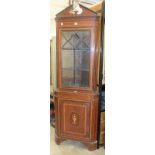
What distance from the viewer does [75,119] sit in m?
2.62

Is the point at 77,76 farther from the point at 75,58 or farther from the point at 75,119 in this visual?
the point at 75,119

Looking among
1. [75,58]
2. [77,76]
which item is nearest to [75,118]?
[77,76]

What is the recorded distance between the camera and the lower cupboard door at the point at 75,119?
2559 millimetres

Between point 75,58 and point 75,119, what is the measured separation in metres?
0.78

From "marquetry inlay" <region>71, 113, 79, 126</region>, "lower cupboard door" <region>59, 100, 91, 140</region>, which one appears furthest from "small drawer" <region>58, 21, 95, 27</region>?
"marquetry inlay" <region>71, 113, 79, 126</region>

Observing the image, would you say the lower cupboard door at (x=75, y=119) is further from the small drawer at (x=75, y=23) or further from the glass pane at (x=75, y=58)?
the small drawer at (x=75, y=23)

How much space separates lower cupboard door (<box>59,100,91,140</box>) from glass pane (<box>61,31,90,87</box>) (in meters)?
0.26

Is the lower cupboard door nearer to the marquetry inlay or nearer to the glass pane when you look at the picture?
the marquetry inlay

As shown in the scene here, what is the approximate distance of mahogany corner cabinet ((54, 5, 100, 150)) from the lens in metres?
2.46

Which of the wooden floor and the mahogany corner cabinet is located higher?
the mahogany corner cabinet

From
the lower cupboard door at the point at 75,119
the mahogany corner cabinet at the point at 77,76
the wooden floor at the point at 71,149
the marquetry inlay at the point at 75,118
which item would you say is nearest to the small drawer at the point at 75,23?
the mahogany corner cabinet at the point at 77,76
